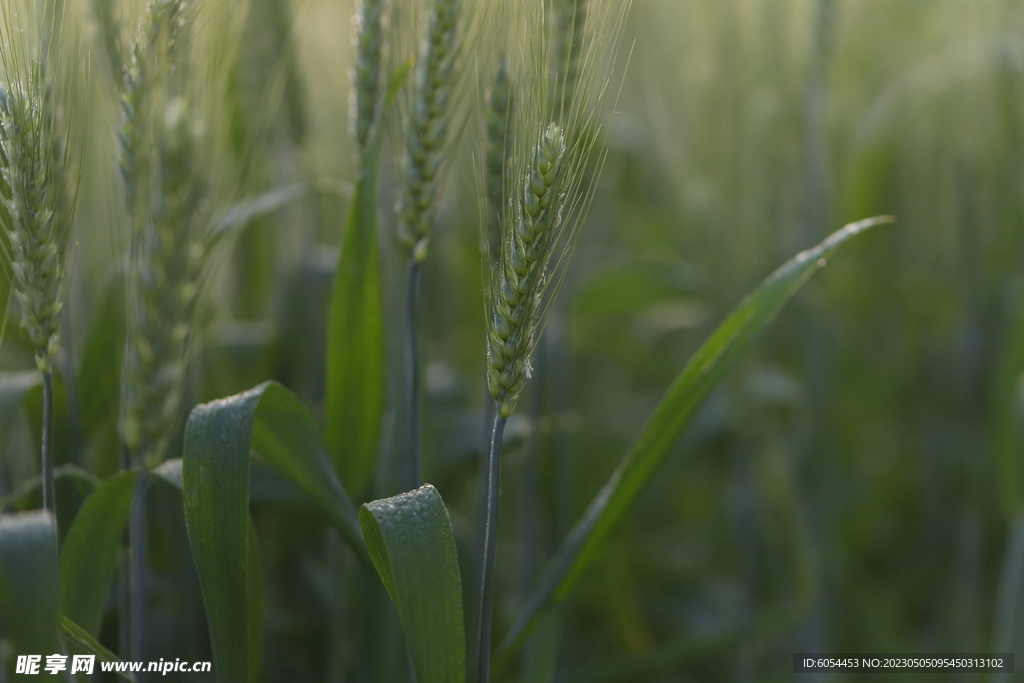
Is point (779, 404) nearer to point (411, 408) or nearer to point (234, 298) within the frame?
point (411, 408)

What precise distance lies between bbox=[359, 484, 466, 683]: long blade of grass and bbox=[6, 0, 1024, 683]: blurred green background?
209 millimetres

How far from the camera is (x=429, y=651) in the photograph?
47 centimetres

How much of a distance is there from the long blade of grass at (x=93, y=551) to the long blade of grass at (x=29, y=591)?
0.25 ft

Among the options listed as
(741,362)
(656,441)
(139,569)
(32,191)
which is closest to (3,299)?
(32,191)

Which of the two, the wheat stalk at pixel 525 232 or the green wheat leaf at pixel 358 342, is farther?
the green wheat leaf at pixel 358 342

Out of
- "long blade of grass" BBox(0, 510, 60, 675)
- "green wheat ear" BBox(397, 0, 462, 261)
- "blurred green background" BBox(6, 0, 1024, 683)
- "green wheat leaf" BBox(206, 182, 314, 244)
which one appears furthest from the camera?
"blurred green background" BBox(6, 0, 1024, 683)

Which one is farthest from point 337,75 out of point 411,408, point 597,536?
point 597,536

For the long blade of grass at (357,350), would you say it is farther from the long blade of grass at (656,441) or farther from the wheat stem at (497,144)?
the long blade of grass at (656,441)

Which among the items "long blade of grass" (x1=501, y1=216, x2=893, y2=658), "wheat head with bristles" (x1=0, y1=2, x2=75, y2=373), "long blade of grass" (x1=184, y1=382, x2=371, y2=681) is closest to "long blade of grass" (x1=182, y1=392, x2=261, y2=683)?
"long blade of grass" (x1=184, y1=382, x2=371, y2=681)

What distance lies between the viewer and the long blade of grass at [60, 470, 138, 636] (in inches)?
21.6

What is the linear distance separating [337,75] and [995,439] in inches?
44.2

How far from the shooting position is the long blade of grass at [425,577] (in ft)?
1.53

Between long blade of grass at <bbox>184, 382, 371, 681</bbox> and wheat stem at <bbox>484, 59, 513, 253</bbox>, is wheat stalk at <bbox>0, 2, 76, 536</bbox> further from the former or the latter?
wheat stem at <bbox>484, 59, 513, 253</bbox>

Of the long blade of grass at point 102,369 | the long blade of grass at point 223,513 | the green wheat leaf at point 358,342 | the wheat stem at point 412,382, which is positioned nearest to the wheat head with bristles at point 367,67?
the green wheat leaf at point 358,342
